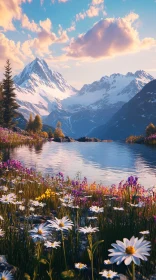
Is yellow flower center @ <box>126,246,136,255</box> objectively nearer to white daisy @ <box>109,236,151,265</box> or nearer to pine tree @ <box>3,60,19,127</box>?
white daisy @ <box>109,236,151,265</box>

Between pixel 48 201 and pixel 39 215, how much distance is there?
56.4 inches

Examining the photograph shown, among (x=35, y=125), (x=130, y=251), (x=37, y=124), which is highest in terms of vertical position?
(x=37, y=124)

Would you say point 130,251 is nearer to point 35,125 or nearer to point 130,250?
point 130,250

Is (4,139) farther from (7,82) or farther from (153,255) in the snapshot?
(153,255)

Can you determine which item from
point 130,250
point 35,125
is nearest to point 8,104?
point 35,125

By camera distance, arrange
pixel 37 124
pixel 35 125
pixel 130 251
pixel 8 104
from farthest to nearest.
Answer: pixel 37 124
pixel 35 125
pixel 8 104
pixel 130 251

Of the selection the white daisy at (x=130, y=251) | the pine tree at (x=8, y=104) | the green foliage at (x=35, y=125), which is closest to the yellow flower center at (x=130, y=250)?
the white daisy at (x=130, y=251)

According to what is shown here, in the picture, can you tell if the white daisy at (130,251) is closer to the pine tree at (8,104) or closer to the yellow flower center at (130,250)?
the yellow flower center at (130,250)

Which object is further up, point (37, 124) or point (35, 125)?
point (37, 124)

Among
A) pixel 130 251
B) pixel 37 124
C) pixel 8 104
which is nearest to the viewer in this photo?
pixel 130 251

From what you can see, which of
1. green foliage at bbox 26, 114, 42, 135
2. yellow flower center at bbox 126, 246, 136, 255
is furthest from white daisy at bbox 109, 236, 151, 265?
green foliage at bbox 26, 114, 42, 135

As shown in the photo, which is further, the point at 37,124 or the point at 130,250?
the point at 37,124

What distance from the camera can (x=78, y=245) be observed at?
19.1 feet

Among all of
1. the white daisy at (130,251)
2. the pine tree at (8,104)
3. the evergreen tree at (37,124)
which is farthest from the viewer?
the evergreen tree at (37,124)
